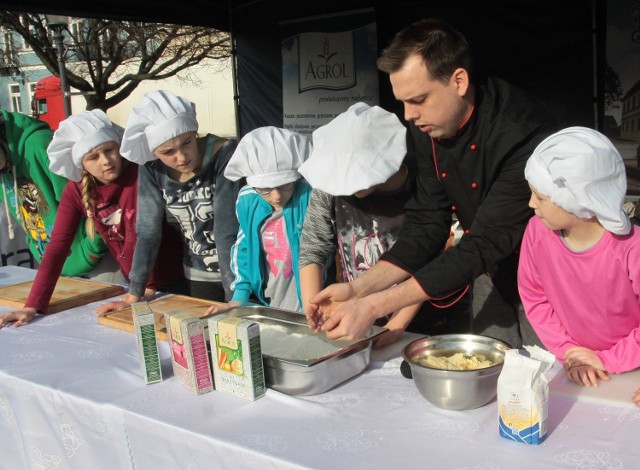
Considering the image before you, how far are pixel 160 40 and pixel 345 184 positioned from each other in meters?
8.28

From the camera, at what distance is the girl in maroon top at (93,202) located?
7.61 ft

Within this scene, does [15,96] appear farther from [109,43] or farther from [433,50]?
[433,50]

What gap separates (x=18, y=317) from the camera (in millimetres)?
2207

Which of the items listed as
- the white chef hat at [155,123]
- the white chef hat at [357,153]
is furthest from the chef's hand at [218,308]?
the white chef hat at [155,123]

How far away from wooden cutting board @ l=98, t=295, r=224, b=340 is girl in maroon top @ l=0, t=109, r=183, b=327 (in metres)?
0.25

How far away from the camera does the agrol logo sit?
18.4ft

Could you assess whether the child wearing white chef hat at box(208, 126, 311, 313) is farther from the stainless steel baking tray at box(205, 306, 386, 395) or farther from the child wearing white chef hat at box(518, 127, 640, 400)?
the child wearing white chef hat at box(518, 127, 640, 400)

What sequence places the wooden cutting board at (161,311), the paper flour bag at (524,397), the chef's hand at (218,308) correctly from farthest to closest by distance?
the wooden cutting board at (161,311) → the chef's hand at (218,308) → the paper flour bag at (524,397)

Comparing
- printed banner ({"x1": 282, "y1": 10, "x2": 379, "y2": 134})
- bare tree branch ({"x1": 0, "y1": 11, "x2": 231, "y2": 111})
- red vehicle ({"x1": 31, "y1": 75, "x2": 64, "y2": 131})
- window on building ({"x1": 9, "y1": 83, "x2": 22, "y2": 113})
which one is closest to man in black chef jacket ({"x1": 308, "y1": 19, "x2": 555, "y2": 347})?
printed banner ({"x1": 282, "y1": 10, "x2": 379, "y2": 134})

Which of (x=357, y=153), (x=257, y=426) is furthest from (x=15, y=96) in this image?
(x=257, y=426)

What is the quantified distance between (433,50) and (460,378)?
2.58 ft

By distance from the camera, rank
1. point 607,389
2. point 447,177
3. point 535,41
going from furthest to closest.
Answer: point 535,41 → point 447,177 → point 607,389

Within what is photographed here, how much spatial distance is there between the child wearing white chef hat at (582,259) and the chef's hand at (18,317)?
159cm

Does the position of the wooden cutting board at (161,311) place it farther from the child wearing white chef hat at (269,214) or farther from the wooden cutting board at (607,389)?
the wooden cutting board at (607,389)
